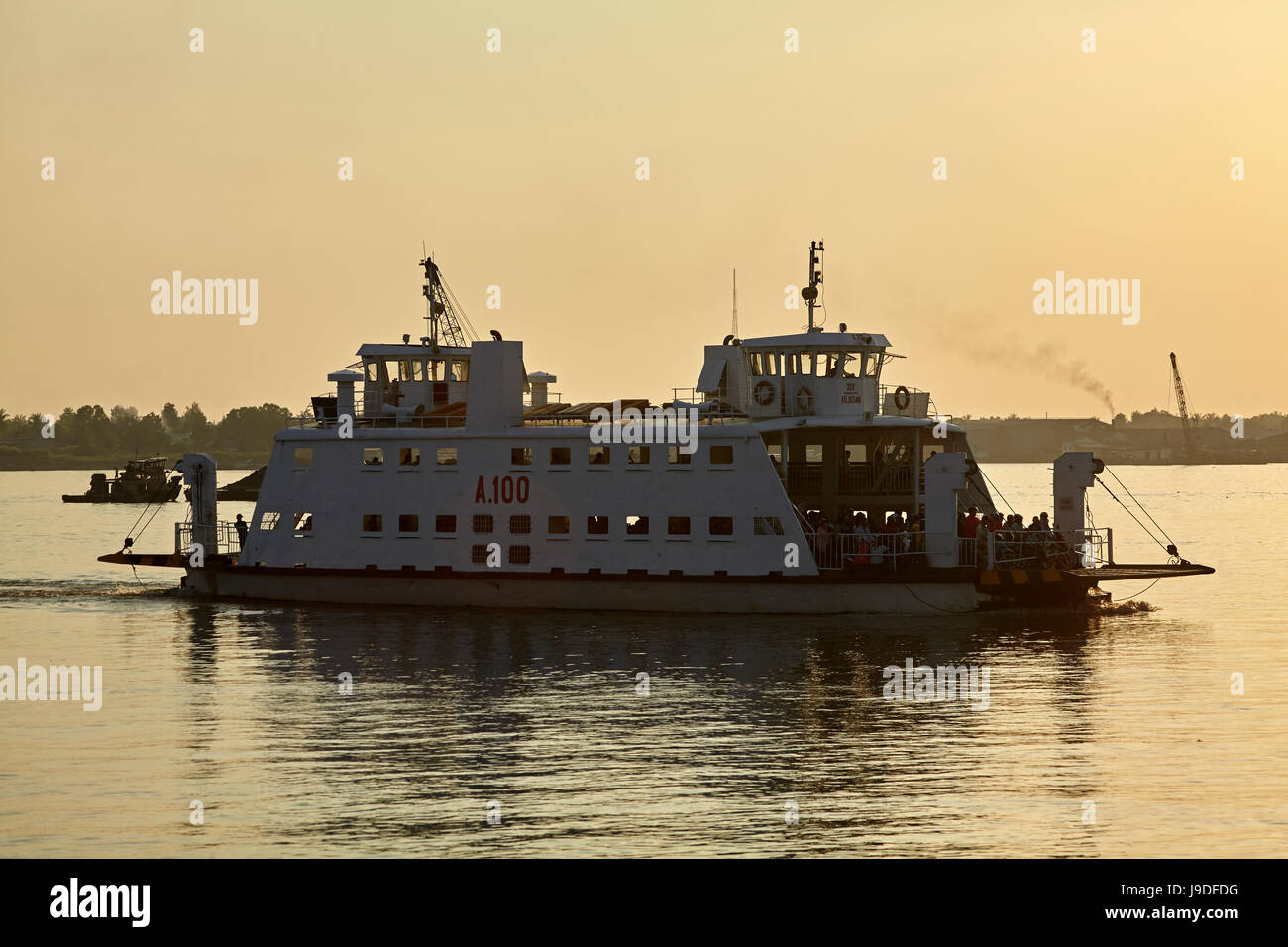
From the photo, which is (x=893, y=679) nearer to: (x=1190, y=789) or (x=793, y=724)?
(x=793, y=724)

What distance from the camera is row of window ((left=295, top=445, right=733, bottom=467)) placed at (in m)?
39.6

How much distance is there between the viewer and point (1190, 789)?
21062 mm

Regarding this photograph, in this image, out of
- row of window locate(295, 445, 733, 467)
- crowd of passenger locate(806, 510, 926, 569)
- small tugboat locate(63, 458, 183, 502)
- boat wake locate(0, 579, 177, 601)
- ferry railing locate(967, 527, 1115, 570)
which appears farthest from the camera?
small tugboat locate(63, 458, 183, 502)

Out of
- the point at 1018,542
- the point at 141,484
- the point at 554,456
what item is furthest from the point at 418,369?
the point at 141,484

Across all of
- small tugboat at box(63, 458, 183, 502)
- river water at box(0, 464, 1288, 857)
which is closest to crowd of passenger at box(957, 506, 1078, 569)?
river water at box(0, 464, 1288, 857)

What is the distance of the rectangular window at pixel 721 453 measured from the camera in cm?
3938

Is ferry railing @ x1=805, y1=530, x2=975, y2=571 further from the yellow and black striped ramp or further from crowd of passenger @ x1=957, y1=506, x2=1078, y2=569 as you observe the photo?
the yellow and black striped ramp

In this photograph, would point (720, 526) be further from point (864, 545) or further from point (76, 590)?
point (76, 590)

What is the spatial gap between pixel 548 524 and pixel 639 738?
1673 centimetres

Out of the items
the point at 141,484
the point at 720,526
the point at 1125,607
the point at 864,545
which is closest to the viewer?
the point at 864,545

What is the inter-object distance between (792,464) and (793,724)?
17.2 metres

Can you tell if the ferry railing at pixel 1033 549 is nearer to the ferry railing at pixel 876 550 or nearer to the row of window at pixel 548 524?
the ferry railing at pixel 876 550

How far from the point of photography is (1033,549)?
39125mm
